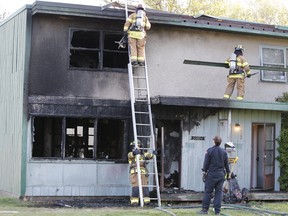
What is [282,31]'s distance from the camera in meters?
20.5

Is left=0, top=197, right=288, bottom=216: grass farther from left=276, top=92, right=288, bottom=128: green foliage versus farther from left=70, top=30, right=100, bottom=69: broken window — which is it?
left=70, top=30, right=100, bottom=69: broken window

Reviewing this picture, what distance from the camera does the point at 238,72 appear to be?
18.8m

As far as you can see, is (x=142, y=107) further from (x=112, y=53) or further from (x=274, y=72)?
(x=274, y=72)

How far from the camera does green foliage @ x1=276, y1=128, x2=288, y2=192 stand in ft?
64.8

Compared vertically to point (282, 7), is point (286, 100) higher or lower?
lower

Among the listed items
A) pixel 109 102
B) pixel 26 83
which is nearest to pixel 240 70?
pixel 109 102

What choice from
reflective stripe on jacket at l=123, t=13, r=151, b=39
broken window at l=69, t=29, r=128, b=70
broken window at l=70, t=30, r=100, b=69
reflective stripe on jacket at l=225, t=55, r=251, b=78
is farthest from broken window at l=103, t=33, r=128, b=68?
reflective stripe on jacket at l=225, t=55, r=251, b=78

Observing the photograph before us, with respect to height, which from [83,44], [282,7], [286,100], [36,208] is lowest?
[36,208]

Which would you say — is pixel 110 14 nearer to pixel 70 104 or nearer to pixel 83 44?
pixel 83 44

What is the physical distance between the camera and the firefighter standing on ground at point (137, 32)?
17.1m

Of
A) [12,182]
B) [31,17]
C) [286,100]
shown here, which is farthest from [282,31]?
[12,182]

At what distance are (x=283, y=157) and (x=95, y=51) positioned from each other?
6.81 metres

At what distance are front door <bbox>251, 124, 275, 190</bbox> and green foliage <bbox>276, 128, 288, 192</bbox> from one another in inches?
10.3

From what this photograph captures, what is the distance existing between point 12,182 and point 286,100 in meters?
9.07
